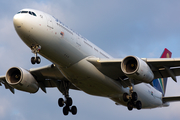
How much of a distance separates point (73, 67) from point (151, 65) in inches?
233

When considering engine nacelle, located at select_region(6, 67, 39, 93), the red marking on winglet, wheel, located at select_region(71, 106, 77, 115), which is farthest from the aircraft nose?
the red marking on winglet

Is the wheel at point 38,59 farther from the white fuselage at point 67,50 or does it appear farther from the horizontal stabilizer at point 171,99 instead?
the horizontal stabilizer at point 171,99

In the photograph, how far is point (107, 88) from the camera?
25.7 m

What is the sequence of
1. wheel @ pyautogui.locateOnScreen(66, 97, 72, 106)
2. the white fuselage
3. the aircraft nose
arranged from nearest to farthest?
the aircraft nose, the white fuselage, wheel @ pyautogui.locateOnScreen(66, 97, 72, 106)

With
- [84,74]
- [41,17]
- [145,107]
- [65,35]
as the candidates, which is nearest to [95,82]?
[84,74]

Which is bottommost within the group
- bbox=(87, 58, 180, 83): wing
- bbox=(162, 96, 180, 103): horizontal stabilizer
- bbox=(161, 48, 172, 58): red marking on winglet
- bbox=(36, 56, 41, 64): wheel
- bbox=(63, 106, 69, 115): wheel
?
bbox=(63, 106, 69, 115): wheel

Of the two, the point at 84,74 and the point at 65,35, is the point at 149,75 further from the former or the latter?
the point at 65,35

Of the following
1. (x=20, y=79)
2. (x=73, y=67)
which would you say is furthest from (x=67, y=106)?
(x=73, y=67)

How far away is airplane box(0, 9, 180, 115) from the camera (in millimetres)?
21125

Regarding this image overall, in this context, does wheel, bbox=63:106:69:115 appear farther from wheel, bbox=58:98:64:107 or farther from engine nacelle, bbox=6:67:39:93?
engine nacelle, bbox=6:67:39:93

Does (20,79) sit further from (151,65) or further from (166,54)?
(166,54)

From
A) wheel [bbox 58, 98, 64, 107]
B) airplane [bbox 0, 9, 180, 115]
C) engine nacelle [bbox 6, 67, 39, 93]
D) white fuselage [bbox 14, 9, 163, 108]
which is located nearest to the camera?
white fuselage [bbox 14, 9, 163, 108]

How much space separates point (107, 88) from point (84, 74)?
3179 mm

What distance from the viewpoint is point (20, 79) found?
26.5 meters
